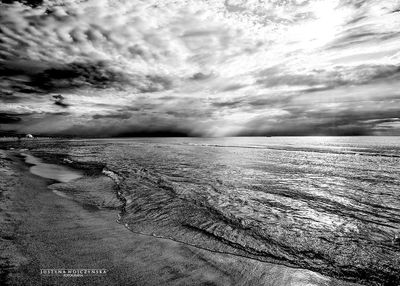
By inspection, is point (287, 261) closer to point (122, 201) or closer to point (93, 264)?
point (93, 264)

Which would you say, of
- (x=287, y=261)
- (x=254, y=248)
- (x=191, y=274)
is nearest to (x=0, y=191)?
(x=191, y=274)

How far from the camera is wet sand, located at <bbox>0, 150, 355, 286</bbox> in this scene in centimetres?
512

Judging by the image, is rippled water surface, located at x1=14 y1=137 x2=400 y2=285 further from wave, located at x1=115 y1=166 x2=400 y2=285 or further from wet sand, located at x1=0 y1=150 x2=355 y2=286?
wet sand, located at x1=0 y1=150 x2=355 y2=286

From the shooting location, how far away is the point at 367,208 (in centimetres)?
1219

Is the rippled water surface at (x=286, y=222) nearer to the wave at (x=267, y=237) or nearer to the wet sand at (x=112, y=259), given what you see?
the wave at (x=267, y=237)

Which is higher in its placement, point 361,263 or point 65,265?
point 65,265

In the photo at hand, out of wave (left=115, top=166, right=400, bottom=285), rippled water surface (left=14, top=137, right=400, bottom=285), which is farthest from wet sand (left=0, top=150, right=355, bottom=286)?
rippled water surface (left=14, top=137, right=400, bottom=285)

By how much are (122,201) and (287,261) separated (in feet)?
29.3

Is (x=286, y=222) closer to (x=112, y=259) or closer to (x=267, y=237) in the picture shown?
(x=267, y=237)

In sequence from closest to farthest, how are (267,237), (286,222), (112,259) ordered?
1. (112,259)
2. (267,237)
3. (286,222)

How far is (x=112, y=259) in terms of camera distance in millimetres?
5949

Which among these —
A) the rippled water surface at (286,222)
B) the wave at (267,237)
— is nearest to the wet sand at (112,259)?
the wave at (267,237)

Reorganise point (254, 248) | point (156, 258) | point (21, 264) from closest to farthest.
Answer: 1. point (21, 264)
2. point (156, 258)
3. point (254, 248)

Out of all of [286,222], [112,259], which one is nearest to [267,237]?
[286,222]
